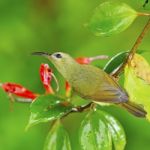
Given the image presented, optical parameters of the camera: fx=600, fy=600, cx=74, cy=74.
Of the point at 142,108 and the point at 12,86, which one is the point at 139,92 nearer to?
the point at 142,108

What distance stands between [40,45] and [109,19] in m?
1.34

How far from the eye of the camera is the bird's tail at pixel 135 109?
0.82 metres

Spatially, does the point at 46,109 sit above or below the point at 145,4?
below

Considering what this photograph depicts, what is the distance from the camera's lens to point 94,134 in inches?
32.2

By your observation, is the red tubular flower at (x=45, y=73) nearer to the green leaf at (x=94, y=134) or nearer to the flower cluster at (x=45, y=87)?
the flower cluster at (x=45, y=87)

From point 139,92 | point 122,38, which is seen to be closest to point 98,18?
point 139,92

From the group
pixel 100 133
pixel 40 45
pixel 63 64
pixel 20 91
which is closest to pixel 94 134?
pixel 100 133

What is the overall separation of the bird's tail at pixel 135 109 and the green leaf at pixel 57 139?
0.09 meters

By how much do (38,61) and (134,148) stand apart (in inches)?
19.0

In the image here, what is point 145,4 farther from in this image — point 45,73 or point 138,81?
point 45,73

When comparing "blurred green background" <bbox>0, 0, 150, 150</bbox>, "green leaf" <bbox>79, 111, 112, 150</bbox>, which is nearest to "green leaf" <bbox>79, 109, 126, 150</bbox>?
"green leaf" <bbox>79, 111, 112, 150</bbox>

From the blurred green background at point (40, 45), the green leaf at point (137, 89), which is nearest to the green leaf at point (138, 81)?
the green leaf at point (137, 89)

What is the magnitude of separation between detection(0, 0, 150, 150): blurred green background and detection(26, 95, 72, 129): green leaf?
43.3 inches

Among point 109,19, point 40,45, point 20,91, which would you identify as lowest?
point 40,45
